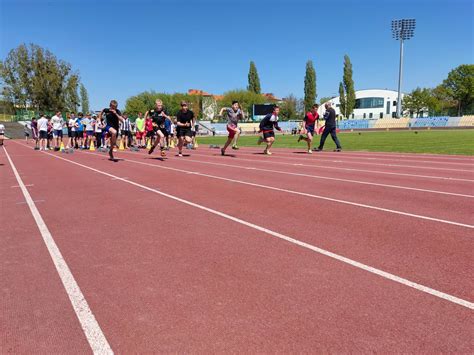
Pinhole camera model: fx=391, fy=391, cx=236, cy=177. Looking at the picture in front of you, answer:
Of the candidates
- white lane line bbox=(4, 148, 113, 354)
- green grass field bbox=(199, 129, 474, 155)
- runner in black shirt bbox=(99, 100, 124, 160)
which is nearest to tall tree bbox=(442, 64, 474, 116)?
green grass field bbox=(199, 129, 474, 155)

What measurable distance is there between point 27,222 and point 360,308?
15.7 ft

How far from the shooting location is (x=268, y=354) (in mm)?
2416

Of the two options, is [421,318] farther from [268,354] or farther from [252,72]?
[252,72]

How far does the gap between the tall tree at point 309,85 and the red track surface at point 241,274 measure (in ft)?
310

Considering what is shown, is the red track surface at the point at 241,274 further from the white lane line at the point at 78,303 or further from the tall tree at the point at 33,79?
the tall tree at the point at 33,79

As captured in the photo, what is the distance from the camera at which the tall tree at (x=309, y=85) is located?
9783cm

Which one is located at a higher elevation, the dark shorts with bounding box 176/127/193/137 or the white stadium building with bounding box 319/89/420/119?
the white stadium building with bounding box 319/89/420/119

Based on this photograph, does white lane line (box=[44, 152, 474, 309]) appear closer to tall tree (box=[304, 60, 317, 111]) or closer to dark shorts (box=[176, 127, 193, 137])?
dark shorts (box=[176, 127, 193, 137])

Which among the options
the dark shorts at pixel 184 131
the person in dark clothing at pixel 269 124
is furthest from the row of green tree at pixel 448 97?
the dark shorts at pixel 184 131

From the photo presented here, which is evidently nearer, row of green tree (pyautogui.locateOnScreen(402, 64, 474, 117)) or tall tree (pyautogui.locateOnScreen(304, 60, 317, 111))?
row of green tree (pyautogui.locateOnScreen(402, 64, 474, 117))

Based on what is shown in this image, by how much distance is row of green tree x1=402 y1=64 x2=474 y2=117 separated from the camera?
298 ft

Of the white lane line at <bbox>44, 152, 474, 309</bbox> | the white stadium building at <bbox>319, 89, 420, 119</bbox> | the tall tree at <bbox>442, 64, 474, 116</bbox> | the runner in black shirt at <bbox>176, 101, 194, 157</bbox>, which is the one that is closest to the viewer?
the white lane line at <bbox>44, 152, 474, 309</bbox>

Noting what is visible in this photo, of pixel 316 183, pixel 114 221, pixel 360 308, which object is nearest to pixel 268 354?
pixel 360 308

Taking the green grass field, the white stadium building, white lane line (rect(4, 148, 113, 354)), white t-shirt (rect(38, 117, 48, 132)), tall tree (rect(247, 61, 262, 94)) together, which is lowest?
white lane line (rect(4, 148, 113, 354))
